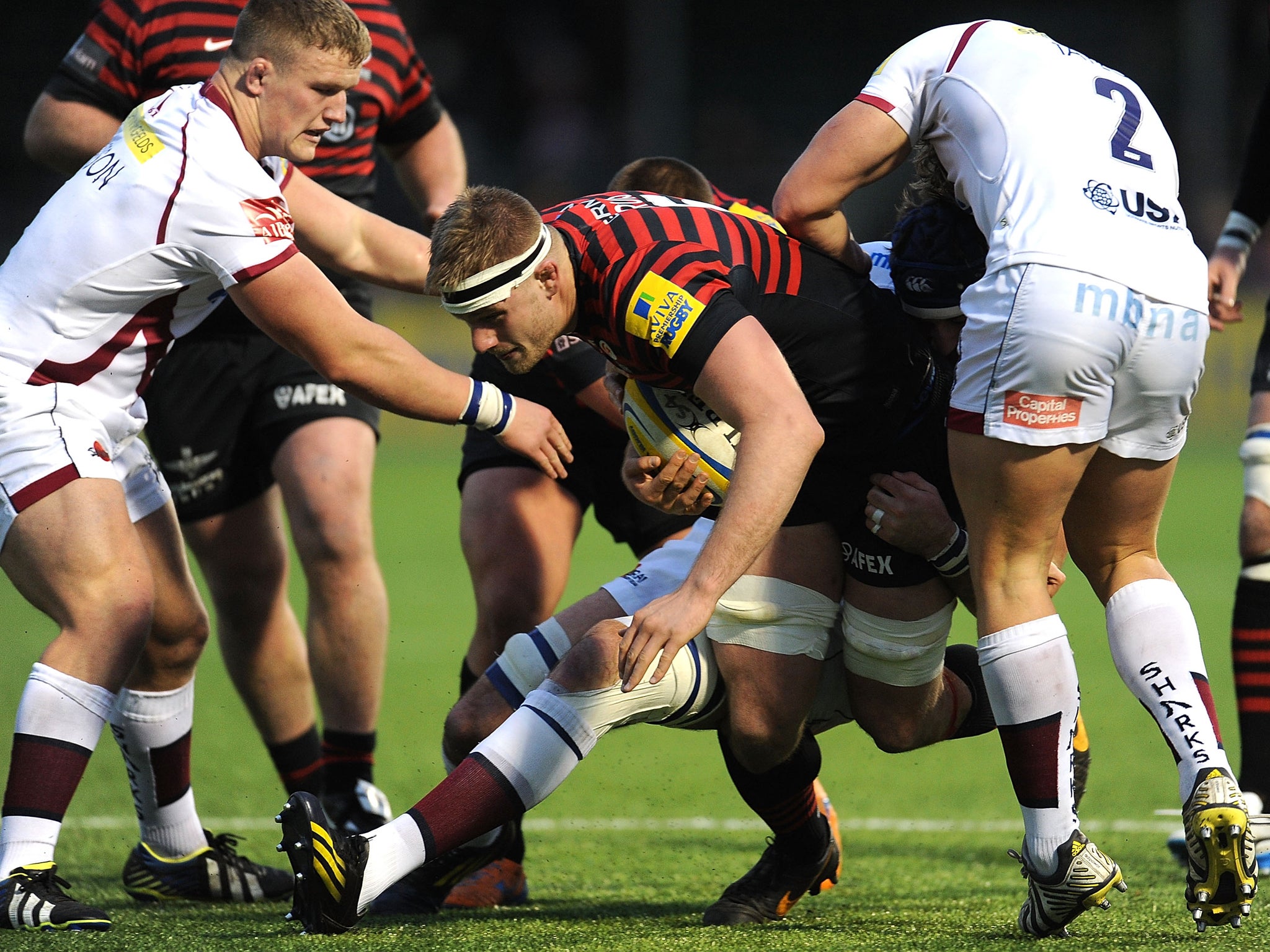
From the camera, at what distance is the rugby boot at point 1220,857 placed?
302cm

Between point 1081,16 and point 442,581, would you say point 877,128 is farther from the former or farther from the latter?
point 1081,16

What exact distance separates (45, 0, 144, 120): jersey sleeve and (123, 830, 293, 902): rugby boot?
2285 mm

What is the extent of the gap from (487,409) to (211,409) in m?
1.61

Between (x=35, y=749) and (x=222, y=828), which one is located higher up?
(x=35, y=749)

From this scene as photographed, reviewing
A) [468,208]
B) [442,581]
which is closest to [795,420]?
[468,208]

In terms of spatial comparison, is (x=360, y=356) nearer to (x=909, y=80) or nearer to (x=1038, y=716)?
(x=909, y=80)

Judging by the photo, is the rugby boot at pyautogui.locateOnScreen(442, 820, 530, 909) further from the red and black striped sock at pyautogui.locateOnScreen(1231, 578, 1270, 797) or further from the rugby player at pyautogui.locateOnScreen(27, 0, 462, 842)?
the red and black striped sock at pyautogui.locateOnScreen(1231, 578, 1270, 797)

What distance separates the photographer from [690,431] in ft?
11.9

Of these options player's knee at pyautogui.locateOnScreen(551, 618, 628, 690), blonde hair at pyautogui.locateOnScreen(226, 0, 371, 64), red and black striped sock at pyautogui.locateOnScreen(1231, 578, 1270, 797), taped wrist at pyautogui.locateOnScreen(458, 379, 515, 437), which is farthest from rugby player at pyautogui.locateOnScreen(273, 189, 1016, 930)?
red and black striped sock at pyautogui.locateOnScreen(1231, 578, 1270, 797)

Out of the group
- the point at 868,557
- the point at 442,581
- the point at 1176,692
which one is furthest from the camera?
the point at 442,581

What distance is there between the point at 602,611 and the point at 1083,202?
1473mm

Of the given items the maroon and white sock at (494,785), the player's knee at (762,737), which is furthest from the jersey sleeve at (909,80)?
the maroon and white sock at (494,785)

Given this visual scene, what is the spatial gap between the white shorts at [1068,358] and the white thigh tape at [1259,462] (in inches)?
48.1

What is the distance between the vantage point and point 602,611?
Answer: 3.74 meters
